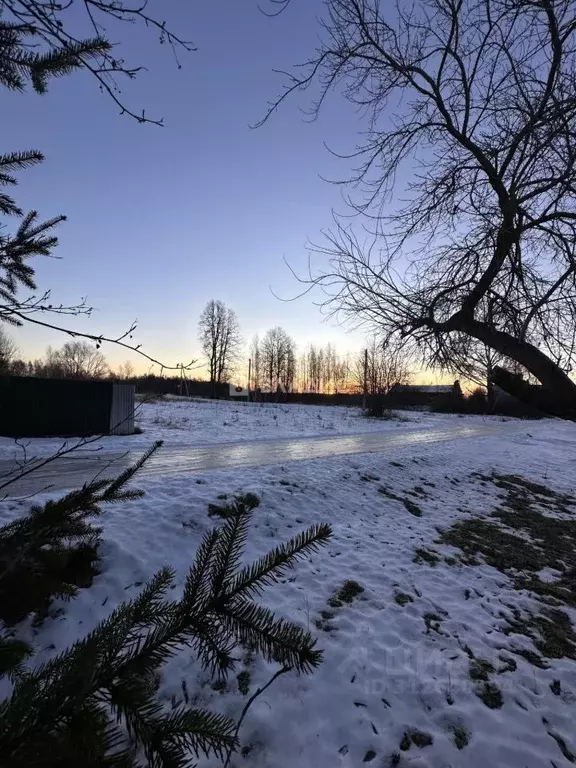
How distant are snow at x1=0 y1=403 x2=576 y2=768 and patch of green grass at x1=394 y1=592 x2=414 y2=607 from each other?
0.16 ft

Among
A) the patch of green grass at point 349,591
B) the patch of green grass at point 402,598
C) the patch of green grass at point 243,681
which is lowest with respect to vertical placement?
the patch of green grass at point 243,681

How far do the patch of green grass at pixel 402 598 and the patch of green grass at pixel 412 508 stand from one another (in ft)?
9.82

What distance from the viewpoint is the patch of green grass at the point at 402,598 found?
4562mm

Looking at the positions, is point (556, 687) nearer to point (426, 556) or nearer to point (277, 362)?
point (426, 556)

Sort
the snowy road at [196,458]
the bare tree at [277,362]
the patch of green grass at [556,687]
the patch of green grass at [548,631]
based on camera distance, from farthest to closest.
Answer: the bare tree at [277,362]
the snowy road at [196,458]
the patch of green grass at [548,631]
the patch of green grass at [556,687]

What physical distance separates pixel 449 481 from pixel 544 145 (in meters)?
8.08

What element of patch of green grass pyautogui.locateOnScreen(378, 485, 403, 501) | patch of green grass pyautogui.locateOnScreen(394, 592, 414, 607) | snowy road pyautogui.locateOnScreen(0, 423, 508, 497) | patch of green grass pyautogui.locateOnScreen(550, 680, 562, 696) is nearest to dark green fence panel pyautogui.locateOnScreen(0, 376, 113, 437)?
snowy road pyautogui.locateOnScreen(0, 423, 508, 497)

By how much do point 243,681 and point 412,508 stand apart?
5.22m

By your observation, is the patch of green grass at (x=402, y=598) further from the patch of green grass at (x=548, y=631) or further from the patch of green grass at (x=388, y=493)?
the patch of green grass at (x=388, y=493)

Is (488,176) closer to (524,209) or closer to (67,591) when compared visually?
(524,209)

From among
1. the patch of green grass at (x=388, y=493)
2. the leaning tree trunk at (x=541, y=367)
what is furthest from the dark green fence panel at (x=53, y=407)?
the leaning tree trunk at (x=541, y=367)

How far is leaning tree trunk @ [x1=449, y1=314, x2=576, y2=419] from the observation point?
13.3ft

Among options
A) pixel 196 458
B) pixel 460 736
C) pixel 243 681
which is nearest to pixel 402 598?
pixel 460 736

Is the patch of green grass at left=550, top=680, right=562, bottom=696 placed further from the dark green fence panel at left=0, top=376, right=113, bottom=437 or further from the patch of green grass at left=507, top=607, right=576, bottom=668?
the dark green fence panel at left=0, top=376, right=113, bottom=437
